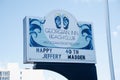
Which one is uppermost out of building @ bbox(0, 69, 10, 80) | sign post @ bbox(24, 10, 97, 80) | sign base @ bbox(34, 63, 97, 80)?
sign post @ bbox(24, 10, 97, 80)

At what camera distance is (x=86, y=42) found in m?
18.5

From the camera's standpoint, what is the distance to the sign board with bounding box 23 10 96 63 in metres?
16.9

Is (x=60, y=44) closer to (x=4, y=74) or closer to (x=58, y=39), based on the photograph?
(x=58, y=39)

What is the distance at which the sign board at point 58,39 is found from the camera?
55.4 ft

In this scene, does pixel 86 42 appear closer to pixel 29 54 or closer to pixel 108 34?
pixel 29 54

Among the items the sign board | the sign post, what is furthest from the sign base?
the sign board

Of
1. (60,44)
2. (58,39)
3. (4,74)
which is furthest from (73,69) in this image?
(4,74)

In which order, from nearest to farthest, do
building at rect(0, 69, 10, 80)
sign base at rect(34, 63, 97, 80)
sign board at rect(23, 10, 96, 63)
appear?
sign board at rect(23, 10, 96, 63)
sign base at rect(34, 63, 97, 80)
building at rect(0, 69, 10, 80)

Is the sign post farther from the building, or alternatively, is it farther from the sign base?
the building

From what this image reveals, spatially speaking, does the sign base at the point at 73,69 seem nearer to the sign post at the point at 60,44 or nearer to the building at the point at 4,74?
the sign post at the point at 60,44

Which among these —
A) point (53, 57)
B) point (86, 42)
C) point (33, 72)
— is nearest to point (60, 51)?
point (53, 57)

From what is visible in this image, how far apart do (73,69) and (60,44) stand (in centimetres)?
164

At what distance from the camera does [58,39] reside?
1775cm

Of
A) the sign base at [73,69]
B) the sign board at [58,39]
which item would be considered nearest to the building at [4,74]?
the sign board at [58,39]
